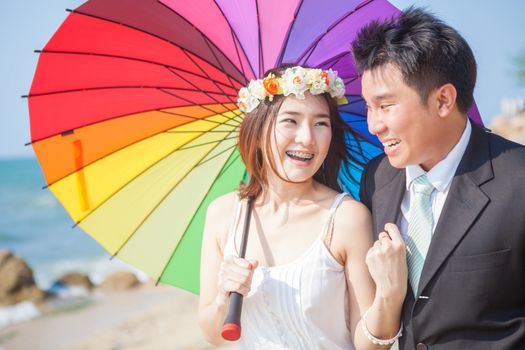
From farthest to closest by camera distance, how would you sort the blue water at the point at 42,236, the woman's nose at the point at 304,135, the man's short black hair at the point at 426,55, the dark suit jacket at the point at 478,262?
the blue water at the point at 42,236
the woman's nose at the point at 304,135
the man's short black hair at the point at 426,55
the dark suit jacket at the point at 478,262

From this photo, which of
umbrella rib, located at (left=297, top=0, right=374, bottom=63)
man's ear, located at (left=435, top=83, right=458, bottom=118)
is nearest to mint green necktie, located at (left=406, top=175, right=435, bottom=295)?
man's ear, located at (left=435, top=83, right=458, bottom=118)

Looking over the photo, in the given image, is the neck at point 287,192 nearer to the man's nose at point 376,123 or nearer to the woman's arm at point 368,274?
the woman's arm at point 368,274

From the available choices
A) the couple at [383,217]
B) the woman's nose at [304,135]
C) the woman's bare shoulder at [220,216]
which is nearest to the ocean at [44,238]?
the woman's bare shoulder at [220,216]

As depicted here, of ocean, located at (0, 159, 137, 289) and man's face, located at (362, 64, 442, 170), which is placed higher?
man's face, located at (362, 64, 442, 170)

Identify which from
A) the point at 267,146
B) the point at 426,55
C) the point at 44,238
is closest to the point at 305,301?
the point at 267,146

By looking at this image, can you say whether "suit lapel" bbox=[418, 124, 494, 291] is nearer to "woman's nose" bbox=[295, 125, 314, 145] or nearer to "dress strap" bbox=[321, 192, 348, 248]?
"dress strap" bbox=[321, 192, 348, 248]

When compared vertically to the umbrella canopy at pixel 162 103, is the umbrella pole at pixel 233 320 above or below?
below

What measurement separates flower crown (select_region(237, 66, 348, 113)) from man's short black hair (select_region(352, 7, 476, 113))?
1.39 feet

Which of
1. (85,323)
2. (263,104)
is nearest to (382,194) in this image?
(263,104)

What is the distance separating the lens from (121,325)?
14.1 metres

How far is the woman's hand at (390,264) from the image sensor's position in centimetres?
281

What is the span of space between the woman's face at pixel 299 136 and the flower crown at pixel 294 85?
7 cm

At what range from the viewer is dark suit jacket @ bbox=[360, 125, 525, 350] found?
260 centimetres

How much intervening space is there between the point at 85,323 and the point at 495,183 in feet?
47.1
